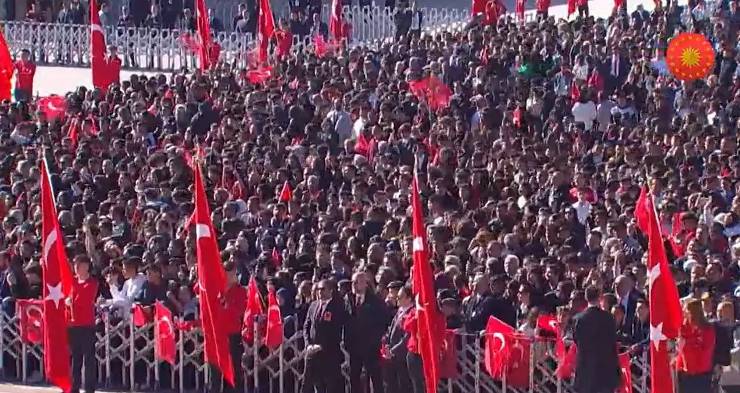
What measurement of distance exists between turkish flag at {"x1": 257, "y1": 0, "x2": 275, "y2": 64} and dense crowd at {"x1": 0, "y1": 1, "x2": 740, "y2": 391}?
1.12 m

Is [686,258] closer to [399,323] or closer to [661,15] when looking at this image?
[399,323]

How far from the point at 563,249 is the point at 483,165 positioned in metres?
4.73

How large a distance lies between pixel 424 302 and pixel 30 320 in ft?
16.4

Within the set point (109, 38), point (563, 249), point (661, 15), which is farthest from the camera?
point (109, 38)

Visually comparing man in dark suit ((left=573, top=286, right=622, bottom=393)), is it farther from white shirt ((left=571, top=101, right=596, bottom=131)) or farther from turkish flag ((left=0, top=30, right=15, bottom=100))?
turkish flag ((left=0, top=30, right=15, bottom=100))

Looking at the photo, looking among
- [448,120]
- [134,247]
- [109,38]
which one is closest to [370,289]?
[134,247]

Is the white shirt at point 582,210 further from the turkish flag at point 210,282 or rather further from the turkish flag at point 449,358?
the turkish flag at point 210,282

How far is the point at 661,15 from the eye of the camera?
105ft

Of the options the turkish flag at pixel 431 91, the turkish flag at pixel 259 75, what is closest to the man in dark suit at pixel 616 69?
the turkish flag at pixel 431 91

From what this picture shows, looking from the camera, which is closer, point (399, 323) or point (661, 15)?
point (399, 323)

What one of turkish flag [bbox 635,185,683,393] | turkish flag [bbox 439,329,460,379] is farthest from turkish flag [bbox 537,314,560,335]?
turkish flag [bbox 635,185,683,393]

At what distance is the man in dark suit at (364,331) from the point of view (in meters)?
18.2

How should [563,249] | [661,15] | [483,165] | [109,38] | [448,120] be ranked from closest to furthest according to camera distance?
[563,249] → [483,165] → [448,120] → [661,15] → [109,38]

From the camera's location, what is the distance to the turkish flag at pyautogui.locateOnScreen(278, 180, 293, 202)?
2298 centimetres
